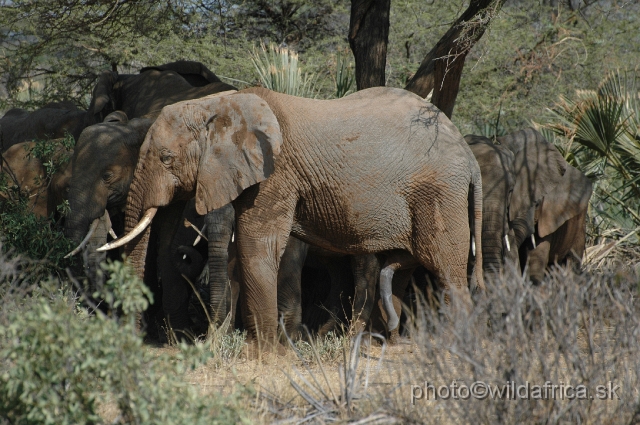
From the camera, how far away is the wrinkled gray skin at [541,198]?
10.3 metres

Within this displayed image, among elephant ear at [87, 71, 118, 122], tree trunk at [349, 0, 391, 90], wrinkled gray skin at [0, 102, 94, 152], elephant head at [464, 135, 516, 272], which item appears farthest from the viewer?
wrinkled gray skin at [0, 102, 94, 152]

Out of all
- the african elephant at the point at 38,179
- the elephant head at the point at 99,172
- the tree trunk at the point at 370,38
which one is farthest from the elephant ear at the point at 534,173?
the african elephant at the point at 38,179

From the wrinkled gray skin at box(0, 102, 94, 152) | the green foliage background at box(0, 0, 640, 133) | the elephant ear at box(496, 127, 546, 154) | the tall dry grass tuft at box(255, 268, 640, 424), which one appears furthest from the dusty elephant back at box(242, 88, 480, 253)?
the green foliage background at box(0, 0, 640, 133)

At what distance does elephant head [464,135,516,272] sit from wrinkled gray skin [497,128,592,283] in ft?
1.48

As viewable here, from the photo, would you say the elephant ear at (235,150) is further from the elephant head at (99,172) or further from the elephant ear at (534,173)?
the elephant ear at (534,173)

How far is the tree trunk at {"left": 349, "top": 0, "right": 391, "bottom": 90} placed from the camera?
10164mm

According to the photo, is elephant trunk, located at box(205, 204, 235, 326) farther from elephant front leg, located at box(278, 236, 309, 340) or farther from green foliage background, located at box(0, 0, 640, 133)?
green foliage background, located at box(0, 0, 640, 133)

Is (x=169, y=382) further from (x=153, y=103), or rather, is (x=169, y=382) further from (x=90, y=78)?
(x=90, y=78)

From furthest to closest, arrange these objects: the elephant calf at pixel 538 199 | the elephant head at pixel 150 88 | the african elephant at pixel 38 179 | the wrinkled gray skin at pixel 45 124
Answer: the wrinkled gray skin at pixel 45 124, the elephant head at pixel 150 88, the elephant calf at pixel 538 199, the african elephant at pixel 38 179

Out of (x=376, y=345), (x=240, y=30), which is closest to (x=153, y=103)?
(x=376, y=345)

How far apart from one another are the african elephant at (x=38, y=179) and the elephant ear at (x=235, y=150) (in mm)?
2408

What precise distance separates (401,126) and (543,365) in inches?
124

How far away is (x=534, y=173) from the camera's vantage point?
34.2ft

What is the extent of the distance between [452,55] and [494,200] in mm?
1539
